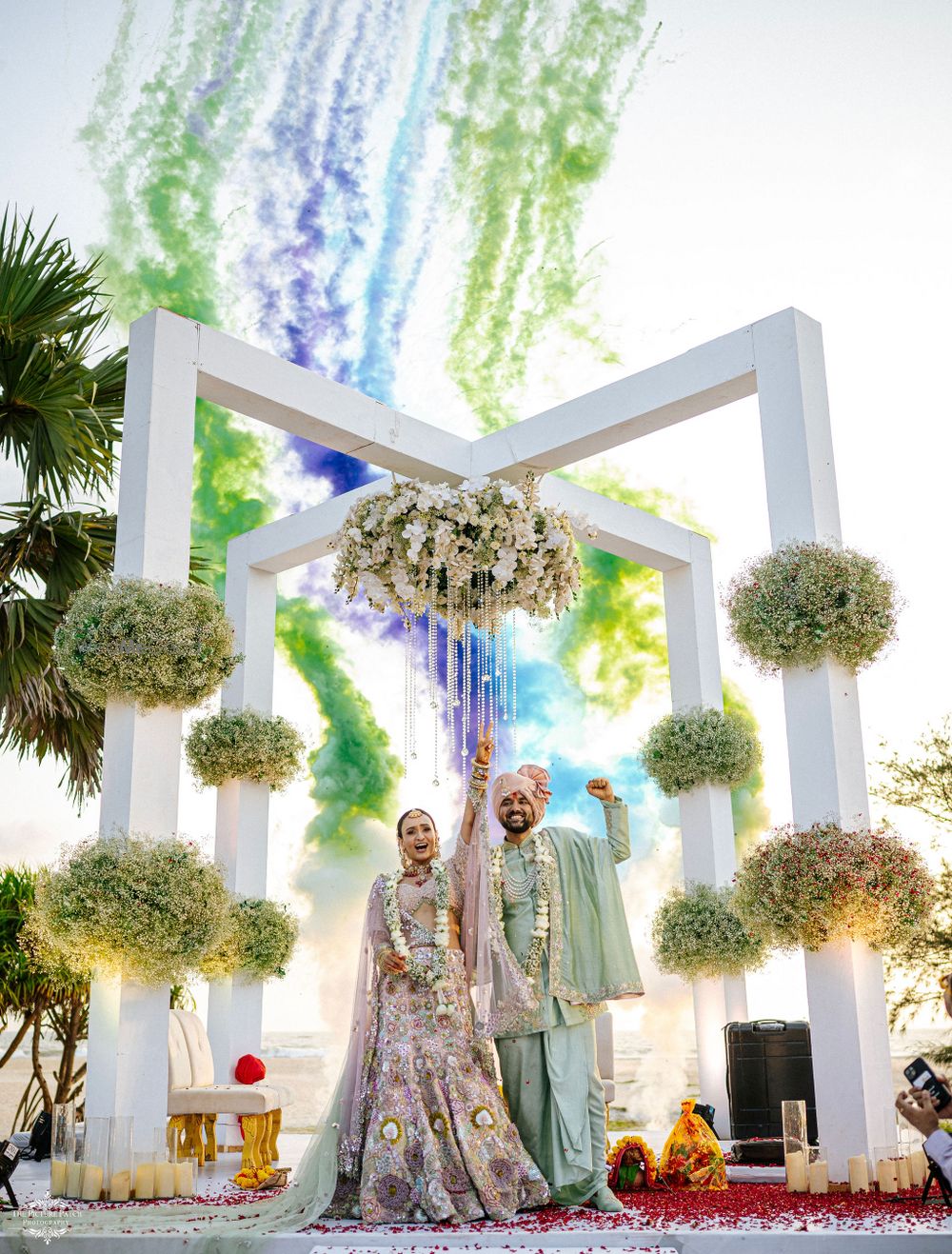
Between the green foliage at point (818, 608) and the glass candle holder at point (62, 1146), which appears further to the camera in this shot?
the green foliage at point (818, 608)

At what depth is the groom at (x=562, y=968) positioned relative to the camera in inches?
209

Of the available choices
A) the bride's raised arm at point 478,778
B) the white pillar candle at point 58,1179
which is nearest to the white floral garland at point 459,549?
the bride's raised arm at point 478,778

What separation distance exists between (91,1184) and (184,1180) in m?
0.41

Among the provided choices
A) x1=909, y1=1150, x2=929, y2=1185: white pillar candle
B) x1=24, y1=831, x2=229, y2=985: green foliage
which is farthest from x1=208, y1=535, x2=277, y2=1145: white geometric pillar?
x1=909, y1=1150, x2=929, y2=1185: white pillar candle

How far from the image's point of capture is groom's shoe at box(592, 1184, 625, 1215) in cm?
516

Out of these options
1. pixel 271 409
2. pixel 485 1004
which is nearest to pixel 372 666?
pixel 271 409

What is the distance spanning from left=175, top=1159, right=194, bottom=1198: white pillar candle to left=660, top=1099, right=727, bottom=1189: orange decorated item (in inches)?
85.8

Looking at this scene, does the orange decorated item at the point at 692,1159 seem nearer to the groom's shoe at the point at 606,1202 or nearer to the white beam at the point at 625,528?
the groom's shoe at the point at 606,1202

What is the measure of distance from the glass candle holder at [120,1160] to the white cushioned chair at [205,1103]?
1.02m

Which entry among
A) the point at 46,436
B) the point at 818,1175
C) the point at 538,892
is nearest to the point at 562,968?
the point at 538,892

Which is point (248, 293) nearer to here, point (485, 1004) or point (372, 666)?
point (372, 666)

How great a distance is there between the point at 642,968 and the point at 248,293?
26.3 ft

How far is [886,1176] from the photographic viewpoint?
218 inches

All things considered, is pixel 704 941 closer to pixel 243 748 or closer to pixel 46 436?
pixel 243 748
